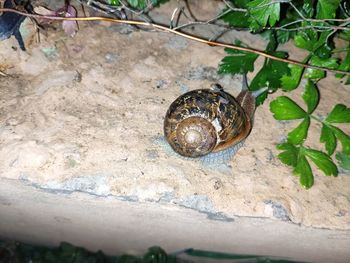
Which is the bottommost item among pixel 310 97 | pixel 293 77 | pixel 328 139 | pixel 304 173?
pixel 304 173

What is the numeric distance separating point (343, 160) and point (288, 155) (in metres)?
0.44

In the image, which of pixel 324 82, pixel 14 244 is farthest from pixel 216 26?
pixel 14 244

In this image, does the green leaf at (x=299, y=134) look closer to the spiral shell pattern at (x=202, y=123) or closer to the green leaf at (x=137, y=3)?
the spiral shell pattern at (x=202, y=123)

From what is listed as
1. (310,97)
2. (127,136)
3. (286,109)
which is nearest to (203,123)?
(127,136)

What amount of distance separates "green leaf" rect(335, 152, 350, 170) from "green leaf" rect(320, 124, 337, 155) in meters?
0.11

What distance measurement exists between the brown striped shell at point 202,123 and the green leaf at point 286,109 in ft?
0.89

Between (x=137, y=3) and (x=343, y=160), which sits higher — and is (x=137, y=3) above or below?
above

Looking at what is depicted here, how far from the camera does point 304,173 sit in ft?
7.42

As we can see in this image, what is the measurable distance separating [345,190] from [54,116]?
6.41ft

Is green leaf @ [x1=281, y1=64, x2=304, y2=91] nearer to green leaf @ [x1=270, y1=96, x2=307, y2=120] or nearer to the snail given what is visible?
green leaf @ [x1=270, y1=96, x2=307, y2=120]

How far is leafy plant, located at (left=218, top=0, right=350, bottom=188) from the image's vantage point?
91.3 inches

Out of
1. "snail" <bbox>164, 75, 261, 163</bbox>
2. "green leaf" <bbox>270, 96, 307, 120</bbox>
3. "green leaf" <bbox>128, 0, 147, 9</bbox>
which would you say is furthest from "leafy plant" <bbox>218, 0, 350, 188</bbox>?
"green leaf" <bbox>128, 0, 147, 9</bbox>

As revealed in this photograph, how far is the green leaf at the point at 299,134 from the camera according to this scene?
2404 mm

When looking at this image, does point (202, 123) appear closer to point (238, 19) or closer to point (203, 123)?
point (203, 123)
